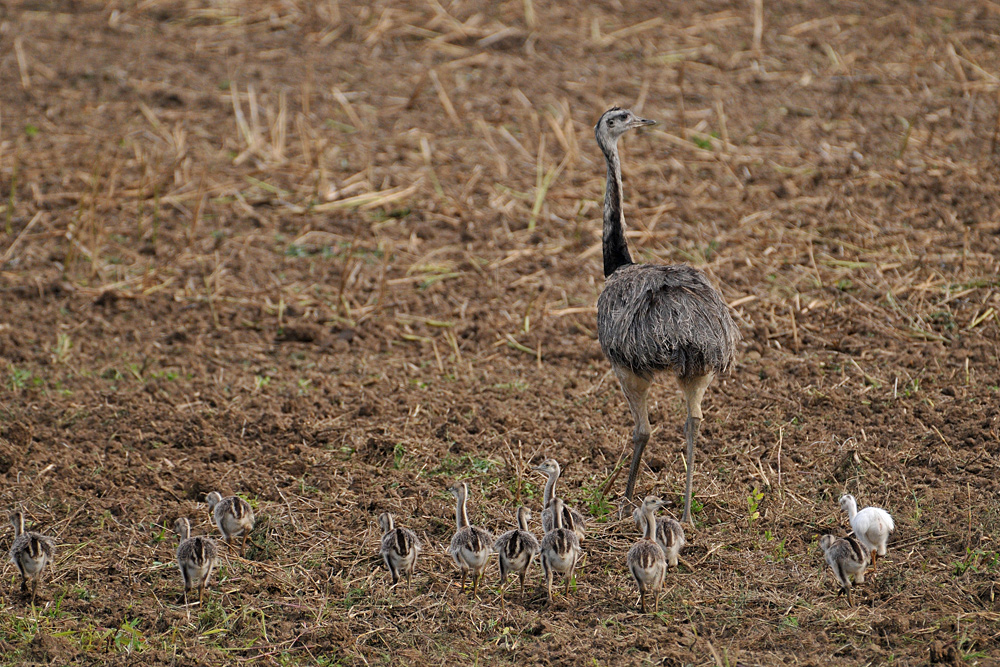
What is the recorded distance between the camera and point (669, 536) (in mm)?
6230

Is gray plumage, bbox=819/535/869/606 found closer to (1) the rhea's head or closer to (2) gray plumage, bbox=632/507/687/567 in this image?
(2) gray plumage, bbox=632/507/687/567

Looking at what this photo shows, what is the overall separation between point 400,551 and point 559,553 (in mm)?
909

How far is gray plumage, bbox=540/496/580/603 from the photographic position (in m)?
6.02

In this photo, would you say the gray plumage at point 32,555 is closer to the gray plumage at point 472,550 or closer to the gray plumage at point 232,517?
the gray plumage at point 232,517

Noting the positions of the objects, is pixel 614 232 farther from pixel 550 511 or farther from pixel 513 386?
pixel 550 511

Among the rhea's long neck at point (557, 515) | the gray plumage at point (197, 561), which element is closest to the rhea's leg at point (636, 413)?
the rhea's long neck at point (557, 515)

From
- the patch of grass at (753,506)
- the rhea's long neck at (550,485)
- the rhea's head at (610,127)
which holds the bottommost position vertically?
the patch of grass at (753,506)

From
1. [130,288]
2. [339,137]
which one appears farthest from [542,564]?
[339,137]

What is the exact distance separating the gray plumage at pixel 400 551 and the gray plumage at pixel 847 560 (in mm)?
2310

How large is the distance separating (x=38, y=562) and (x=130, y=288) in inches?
180

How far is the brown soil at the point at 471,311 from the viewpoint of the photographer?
6.20 meters

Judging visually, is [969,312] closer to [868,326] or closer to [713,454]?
[868,326]

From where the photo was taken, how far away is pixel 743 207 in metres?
→ 11.4

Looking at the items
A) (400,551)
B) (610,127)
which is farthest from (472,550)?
(610,127)
